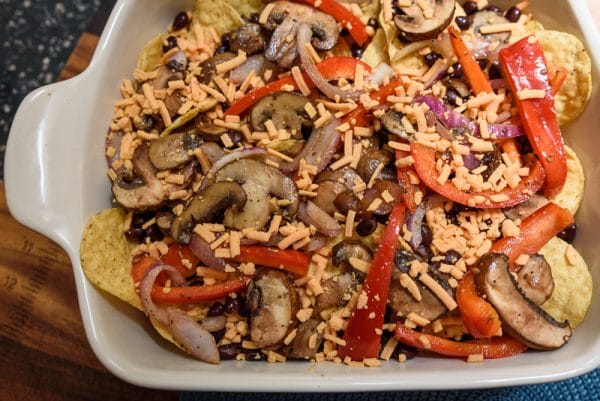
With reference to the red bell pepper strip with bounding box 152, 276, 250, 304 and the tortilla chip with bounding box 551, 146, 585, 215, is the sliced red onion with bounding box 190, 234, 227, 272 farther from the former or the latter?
the tortilla chip with bounding box 551, 146, 585, 215

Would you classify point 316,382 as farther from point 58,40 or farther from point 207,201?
point 58,40

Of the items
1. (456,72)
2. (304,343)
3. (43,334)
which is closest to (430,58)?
(456,72)

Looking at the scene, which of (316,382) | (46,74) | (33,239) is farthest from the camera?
(46,74)

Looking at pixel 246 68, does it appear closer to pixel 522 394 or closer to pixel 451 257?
pixel 451 257

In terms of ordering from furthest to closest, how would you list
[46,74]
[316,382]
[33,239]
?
[46,74] < [33,239] < [316,382]

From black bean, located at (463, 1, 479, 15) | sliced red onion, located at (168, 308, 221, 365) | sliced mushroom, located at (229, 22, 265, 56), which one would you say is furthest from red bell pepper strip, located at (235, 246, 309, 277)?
black bean, located at (463, 1, 479, 15)

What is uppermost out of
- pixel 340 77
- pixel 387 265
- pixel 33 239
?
pixel 340 77

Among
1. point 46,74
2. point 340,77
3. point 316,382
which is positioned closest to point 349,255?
point 316,382
